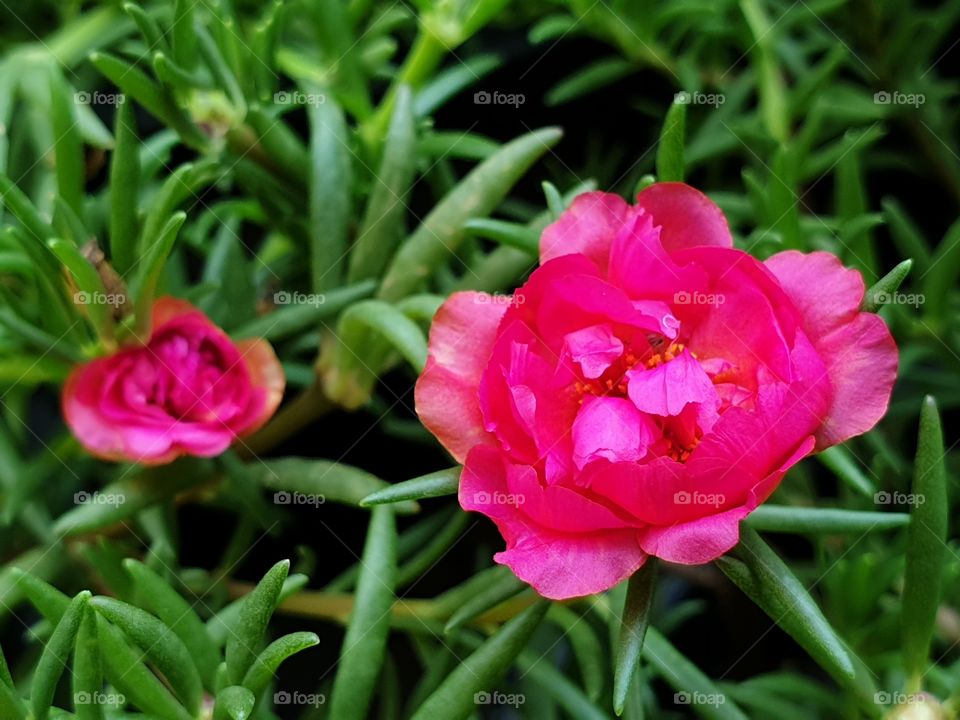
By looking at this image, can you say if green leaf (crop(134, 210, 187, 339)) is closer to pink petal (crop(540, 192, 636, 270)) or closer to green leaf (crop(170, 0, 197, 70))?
green leaf (crop(170, 0, 197, 70))

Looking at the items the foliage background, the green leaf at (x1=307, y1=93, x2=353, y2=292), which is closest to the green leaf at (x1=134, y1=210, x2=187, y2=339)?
the foliage background

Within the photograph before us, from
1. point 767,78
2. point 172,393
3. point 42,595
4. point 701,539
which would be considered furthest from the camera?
point 767,78

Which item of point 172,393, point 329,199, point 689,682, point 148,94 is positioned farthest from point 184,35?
point 689,682

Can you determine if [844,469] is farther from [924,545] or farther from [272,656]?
[272,656]

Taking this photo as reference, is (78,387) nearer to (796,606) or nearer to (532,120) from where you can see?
(796,606)

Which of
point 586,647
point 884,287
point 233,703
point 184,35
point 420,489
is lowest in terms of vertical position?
point 586,647

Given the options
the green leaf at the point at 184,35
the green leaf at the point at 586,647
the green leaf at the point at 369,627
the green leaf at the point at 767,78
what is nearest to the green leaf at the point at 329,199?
the green leaf at the point at 184,35
